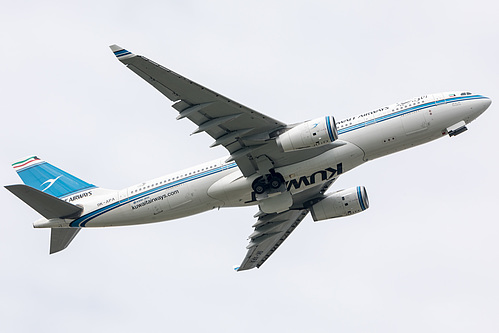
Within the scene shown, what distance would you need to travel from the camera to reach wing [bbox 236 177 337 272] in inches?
2053

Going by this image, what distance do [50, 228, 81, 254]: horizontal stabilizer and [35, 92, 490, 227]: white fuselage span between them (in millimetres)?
1355

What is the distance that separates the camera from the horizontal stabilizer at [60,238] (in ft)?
154

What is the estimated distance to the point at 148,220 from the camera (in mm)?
45031

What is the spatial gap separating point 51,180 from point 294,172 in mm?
17072

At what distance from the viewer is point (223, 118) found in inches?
1585

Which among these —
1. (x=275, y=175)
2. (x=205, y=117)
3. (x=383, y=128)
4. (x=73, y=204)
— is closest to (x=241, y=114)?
(x=205, y=117)

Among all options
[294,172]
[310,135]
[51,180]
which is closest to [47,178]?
[51,180]

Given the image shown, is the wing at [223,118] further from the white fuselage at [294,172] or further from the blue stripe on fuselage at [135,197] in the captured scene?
the blue stripe on fuselage at [135,197]

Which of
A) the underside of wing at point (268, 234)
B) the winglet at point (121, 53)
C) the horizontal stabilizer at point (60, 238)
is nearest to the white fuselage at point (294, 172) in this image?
the horizontal stabilizer at point (60, 238)

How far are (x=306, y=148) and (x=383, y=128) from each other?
4.65 meters

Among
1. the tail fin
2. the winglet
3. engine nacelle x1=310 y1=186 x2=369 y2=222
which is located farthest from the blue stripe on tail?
engine nacelle x1=310 y1=186 x2=369 y2=222

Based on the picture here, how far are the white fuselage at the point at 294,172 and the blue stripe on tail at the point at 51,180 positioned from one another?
1547mm

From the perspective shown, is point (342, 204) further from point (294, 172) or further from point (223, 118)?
point (223, 118)

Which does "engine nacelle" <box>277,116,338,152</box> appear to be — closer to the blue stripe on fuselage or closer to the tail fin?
the blue stripe on fuselage
